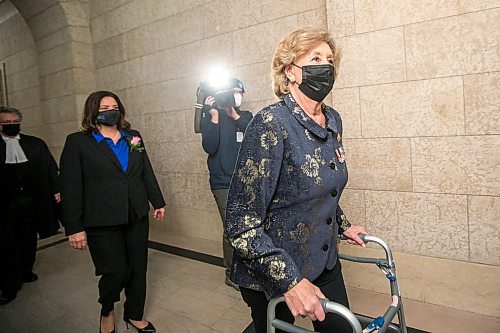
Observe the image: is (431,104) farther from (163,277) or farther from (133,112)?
(133,112)

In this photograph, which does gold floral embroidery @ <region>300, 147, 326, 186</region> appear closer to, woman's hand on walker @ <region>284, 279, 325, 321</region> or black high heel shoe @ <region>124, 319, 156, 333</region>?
woman's hand on walker @ <region>284, 279, 325, 321</region>

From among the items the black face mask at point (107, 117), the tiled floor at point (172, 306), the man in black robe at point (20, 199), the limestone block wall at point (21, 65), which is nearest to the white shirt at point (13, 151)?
the man in black robe at point (20, 199)

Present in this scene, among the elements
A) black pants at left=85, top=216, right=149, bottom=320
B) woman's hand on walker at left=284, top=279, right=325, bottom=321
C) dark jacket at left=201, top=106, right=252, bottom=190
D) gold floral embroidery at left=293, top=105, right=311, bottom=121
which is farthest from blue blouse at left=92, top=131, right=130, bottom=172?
woman's hand on walker at left=284, top=279, right=325, bottom=321

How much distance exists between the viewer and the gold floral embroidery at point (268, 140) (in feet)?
3.50

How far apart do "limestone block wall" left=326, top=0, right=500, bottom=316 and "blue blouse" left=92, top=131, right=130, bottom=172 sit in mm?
1503

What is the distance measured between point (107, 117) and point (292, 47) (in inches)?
51.1

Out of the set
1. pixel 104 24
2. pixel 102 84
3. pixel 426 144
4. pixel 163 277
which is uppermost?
pixel 104 24

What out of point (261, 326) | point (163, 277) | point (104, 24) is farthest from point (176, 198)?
point (261, 326)

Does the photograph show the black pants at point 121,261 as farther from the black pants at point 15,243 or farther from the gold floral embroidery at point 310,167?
the gold floral embroidery at point 310,167

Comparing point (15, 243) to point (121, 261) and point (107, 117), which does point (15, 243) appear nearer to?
point (121, 261)

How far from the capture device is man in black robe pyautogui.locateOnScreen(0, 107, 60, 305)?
2877 millimetres

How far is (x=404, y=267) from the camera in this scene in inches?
95.4

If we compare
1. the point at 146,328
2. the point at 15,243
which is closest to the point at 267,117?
the point at 146,328

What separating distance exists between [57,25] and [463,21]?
492cm
